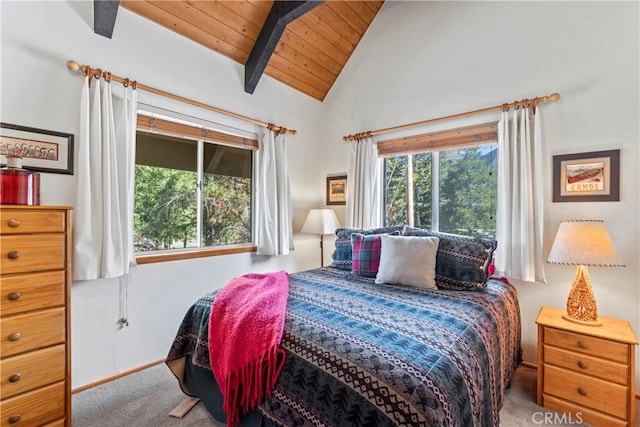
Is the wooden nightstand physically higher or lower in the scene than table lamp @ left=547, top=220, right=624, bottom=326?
lower

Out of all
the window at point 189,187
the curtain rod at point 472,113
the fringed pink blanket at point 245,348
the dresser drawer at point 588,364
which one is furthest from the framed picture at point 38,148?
the dresser drawer at point 588,364

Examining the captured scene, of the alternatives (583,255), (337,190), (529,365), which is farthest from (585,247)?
(337,190)

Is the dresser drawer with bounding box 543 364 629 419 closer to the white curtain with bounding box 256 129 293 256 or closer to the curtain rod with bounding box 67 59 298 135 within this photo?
the white curtain with bounding box 256 129 293 256

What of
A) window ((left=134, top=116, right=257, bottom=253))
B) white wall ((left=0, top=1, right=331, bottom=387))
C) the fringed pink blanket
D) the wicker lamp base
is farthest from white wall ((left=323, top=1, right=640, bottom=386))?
the fringed pink blanket

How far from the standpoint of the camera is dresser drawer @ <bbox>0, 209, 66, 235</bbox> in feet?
4.39

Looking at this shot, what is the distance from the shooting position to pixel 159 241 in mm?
2490

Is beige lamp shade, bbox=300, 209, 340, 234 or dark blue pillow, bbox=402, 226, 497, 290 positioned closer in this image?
dark blue pillow, bbox=402, 226, 497, 290

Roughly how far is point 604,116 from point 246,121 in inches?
118

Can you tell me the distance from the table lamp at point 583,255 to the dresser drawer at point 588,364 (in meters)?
0.22

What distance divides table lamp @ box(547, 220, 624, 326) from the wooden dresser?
2927mm

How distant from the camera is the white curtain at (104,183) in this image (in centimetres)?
189

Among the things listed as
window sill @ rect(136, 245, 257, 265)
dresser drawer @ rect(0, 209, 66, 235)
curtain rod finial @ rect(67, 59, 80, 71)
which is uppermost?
curtain rod finial @ rect(67, 59, 80, 71)

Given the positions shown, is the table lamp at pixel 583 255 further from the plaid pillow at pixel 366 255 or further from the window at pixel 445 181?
the plaid pillow at pixel 366 255

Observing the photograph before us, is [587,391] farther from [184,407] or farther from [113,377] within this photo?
[113,377]
